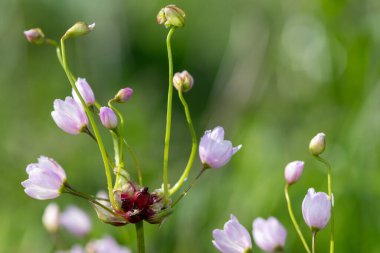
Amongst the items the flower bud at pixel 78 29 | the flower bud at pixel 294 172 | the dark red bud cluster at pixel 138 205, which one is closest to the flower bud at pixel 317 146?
the flower bud at pixel 294 172

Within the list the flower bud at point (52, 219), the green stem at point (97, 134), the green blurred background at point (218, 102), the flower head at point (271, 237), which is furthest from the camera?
the green blurred background at point (218, 102)

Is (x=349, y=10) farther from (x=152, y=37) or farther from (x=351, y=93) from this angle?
(x=152, y=37)

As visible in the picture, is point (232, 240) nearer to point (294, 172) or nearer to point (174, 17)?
point (294, 172)

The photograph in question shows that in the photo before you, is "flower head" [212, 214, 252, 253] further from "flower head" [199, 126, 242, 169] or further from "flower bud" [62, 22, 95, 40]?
"flower bud" [62, 22, 95, 40]

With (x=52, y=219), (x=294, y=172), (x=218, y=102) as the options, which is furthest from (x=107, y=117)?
(x=218, y=102)

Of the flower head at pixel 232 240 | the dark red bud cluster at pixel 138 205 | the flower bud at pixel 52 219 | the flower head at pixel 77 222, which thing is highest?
the dark red bud cluster at pixel 138 205

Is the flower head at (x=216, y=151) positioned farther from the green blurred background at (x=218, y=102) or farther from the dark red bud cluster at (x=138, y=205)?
the green blurred background at (x=218, y=102)

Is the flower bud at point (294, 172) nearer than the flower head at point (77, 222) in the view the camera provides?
Yes
